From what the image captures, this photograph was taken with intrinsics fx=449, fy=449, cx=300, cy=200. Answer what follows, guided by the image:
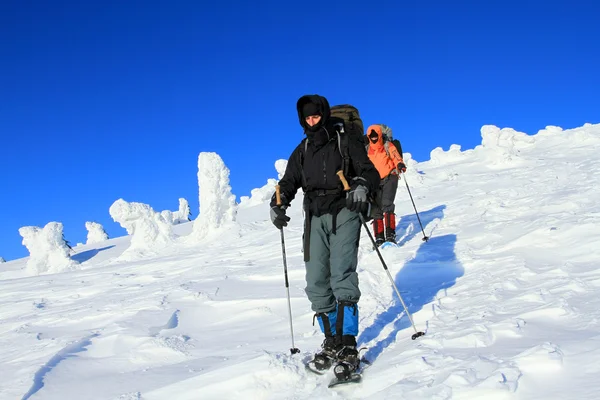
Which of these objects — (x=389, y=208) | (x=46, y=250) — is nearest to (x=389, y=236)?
(x=389, y=208)

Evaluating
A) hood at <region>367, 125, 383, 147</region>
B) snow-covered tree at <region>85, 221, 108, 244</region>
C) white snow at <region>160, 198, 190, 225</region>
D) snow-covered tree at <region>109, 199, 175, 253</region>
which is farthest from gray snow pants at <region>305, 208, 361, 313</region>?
snow-covered tree at <region>85, 221, 108, 244</region>

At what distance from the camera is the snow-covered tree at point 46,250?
2756 centimetres

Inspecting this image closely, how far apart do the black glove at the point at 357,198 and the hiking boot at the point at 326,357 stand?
1.20 metres

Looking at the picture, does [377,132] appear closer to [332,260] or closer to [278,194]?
[278,194]

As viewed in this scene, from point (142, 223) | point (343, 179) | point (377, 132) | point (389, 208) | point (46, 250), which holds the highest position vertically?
point (142, 223)

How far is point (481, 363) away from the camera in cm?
303

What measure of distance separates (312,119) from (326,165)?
1.51 feet

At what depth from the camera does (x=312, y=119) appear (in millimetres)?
4273

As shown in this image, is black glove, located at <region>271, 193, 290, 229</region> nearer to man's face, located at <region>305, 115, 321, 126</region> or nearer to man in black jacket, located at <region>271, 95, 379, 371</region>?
man in black jacket, located at <region>271, 95, 379, 371</region>

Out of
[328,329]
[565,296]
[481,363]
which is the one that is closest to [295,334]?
[328,329]

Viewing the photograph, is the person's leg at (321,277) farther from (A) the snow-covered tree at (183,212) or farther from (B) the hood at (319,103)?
(A) the snow-covered tree at (183,212)

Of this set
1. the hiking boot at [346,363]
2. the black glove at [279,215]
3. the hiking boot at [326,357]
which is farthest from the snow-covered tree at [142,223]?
the hiking boot at [346,363]

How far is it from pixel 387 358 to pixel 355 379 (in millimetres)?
524

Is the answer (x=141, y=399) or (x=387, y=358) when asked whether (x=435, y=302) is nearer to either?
(x=387, y=358)
